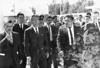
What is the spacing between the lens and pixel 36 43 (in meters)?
7.70

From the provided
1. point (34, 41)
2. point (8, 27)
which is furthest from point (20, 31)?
point (8, 27)

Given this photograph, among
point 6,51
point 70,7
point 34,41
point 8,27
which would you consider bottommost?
point 70,7

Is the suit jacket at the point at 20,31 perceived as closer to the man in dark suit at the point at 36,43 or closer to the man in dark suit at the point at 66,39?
the man in dark suit at the point at 36,43

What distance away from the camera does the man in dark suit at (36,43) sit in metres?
7.59

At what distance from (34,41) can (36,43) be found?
0.09 metres

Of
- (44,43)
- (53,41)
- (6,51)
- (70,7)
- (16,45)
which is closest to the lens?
(6,51)

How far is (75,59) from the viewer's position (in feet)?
24.7

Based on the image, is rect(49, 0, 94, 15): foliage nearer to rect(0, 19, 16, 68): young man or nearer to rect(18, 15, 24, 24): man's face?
rect(18, 15, 24, 24): man's face

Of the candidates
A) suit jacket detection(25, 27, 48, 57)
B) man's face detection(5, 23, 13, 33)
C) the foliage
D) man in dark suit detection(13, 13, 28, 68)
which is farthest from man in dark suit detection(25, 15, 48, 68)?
the foliage

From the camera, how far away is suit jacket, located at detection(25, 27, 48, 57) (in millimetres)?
7562

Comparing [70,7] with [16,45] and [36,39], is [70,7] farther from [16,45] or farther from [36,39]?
[16,45]

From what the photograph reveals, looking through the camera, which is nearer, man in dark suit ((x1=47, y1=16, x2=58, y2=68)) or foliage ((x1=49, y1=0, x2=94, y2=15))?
man in dark suit ((x1=47, y1=16, x2=58, y2=68))

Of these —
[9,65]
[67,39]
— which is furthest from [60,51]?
[9,65]

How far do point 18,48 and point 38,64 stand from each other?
84 cm
